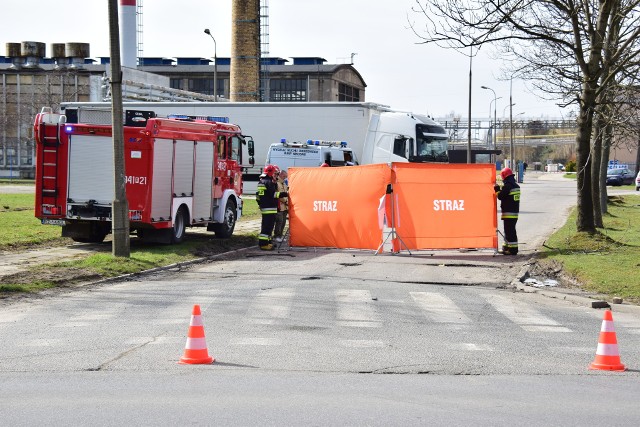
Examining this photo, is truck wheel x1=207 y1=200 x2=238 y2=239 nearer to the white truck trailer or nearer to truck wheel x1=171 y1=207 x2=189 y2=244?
truck wheel x1=171 y1=207 x2=189 y2=244

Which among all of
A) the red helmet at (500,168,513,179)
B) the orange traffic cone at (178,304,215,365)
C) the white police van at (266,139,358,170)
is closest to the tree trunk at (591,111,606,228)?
the red helmet at (500,168,513,179)

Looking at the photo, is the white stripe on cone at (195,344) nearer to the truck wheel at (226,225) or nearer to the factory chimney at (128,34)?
the truck wheel at (226,225)

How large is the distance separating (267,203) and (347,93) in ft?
252

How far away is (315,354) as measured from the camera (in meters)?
9.95

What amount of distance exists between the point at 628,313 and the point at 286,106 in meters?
30.3

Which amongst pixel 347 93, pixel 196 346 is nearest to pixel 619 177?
pixel 347 93

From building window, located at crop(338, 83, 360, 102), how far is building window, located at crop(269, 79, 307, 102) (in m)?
4.38

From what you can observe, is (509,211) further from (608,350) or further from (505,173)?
(608,350)

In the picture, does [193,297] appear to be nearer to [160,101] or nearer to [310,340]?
[310,340]

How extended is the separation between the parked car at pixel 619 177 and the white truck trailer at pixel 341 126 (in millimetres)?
35423

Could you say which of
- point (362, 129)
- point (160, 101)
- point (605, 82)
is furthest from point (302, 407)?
point (160, 101)

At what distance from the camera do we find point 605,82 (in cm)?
2180

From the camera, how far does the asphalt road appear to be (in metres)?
7.27

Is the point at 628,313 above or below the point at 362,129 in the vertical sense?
below
